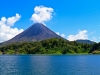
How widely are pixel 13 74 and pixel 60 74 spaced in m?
14.7

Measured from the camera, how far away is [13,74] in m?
66.8

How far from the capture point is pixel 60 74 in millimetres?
67188

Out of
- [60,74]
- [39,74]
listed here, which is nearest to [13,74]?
[39,74]

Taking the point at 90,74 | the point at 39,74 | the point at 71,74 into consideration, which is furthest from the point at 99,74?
the point at 39,74

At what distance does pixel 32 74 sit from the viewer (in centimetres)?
6600

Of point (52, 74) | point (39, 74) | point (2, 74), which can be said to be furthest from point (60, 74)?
point (2, 74)

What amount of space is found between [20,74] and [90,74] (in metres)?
21.9

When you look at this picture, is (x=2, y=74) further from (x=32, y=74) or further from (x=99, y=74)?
(x=99, y=74)

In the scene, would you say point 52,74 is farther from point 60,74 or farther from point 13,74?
point 13,74

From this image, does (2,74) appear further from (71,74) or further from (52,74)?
(71,74)

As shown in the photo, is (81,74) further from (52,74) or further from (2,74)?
(2,74)

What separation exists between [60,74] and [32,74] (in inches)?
346

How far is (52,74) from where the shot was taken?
6662 cm

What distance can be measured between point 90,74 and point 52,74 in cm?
1191
